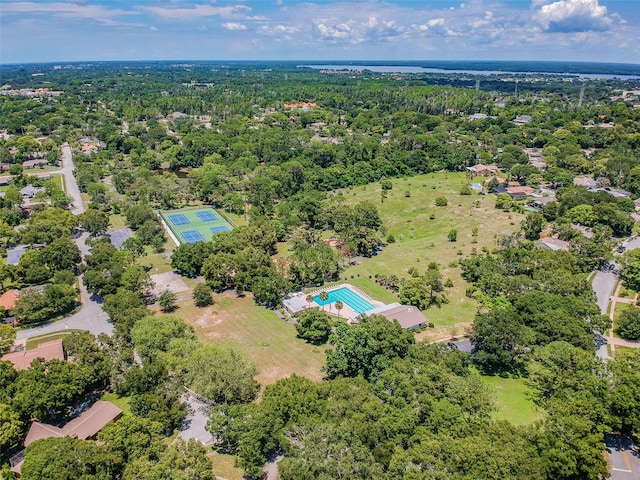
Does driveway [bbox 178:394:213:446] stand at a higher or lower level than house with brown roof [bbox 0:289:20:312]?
lower

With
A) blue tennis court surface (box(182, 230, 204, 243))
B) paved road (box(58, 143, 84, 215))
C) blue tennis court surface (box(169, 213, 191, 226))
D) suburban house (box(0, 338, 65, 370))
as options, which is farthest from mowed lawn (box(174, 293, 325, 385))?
paved road (box(58, 143, 84, 215))

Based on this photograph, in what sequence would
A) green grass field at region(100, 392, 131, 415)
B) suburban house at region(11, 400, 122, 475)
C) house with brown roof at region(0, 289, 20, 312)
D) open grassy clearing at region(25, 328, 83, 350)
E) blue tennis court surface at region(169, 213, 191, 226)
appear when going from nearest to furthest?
suburban house at region(11, 400, 122, 475), green grass field at region(100, 392, 131, 415), open grassy clearing at region(25, 328, 83, 350), house with brown roof at region(0, 289, 20, 312), blue tennis court surface at region(169, 213, 191, 226)

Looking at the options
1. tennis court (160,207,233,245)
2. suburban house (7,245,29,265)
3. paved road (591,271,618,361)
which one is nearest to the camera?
paved road (591,271,618,361)

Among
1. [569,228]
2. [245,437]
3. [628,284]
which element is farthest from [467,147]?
[245,437]

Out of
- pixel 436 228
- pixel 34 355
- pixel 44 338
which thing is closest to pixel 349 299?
pixel 436 228

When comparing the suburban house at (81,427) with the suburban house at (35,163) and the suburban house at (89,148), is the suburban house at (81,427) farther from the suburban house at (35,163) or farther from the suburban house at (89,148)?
the suburban house at (89,148)

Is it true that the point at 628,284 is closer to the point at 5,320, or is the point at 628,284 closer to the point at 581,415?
the point at 581,415

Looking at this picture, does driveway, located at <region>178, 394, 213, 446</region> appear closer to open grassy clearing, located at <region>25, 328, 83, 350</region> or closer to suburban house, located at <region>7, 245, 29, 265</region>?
open grassy clearing, located at <region>25, 328, 83, 350</region>

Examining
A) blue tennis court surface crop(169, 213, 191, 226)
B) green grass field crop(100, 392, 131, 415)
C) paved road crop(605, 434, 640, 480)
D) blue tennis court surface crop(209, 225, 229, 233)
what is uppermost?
blue tennis court surface crop(169, 213, 191, 226)
